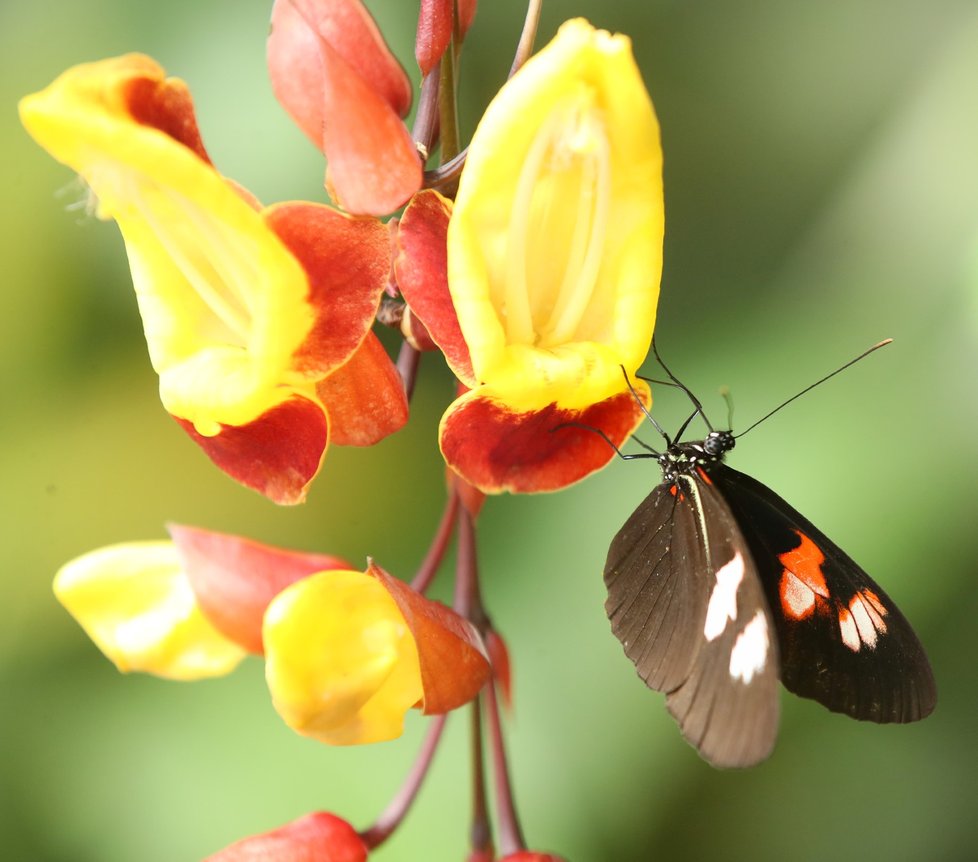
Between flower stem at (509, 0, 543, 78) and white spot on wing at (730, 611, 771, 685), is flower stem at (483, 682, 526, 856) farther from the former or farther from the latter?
flower stem at (509, 0, 543, 78)

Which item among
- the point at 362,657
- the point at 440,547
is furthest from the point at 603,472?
the point at 362,657

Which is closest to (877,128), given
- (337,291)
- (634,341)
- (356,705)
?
(634,341)

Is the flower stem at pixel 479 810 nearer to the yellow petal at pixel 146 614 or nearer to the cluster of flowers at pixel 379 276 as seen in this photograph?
the cluster of flowers at pixel 379 276

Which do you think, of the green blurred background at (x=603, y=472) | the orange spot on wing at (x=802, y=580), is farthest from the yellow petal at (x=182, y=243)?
the green blurred background at (x=603, y=472)

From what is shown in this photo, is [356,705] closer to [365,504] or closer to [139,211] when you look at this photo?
[139,211]

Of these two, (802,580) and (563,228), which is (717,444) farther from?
(563,228)

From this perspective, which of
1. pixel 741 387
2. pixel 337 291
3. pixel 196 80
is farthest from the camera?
pixel 196 80
